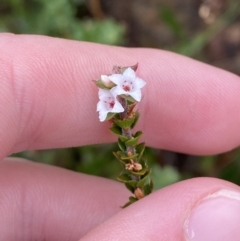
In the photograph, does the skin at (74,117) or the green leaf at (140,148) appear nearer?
the green leaf at (140,148)

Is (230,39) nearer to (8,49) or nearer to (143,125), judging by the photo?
(143,125)

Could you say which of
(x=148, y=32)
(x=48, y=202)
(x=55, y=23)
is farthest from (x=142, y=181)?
(x=148, y=32)

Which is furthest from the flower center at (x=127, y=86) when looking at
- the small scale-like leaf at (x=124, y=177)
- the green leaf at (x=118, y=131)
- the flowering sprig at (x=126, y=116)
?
the small scale-like leaf at (x=124, y=177)

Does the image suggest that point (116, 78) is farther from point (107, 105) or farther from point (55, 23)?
point (55, 23)

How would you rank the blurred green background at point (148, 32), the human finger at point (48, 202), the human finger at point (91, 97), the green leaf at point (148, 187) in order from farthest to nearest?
the blurred green background at point (148, 32)
the human finger at point (48, 202)
the human finger at point (91, 97)
the green leaf at point (148, 187)

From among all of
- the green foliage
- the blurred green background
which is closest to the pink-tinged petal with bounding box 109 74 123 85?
the blurred green background

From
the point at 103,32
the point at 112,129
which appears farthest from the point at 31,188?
the point at 103,32

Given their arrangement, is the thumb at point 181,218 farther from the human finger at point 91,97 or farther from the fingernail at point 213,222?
the human finger at point 91,97
